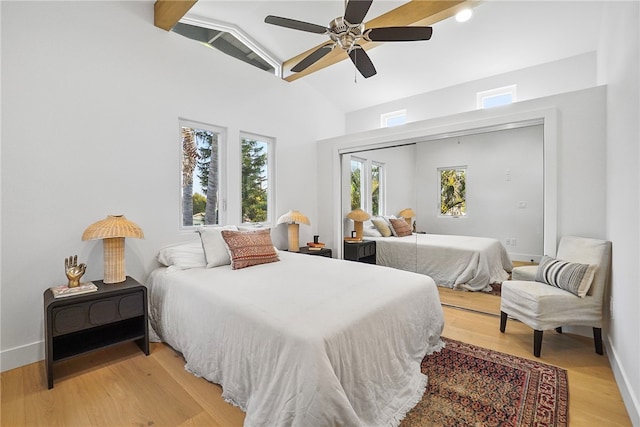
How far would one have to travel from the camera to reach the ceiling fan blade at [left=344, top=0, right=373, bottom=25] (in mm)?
1788

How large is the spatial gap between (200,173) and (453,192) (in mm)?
2984

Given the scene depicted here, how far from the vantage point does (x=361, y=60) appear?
2422 mm

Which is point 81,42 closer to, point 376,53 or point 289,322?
point 289,322

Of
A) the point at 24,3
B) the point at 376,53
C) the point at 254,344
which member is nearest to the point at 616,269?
the point at 254,344

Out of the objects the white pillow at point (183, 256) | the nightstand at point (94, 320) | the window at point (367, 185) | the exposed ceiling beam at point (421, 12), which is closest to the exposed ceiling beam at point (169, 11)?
the exposed ceiling beam at point (421, 12)

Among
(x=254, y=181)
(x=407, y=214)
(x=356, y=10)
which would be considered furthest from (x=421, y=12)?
(x=254, y=181)

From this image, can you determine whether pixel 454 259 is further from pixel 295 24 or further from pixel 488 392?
pixel 295 24

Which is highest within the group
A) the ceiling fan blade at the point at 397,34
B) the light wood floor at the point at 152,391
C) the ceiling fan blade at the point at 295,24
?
the ceiling fan blade at the point at 295,24

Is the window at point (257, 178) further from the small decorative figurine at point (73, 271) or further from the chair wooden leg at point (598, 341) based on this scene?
the chair wooden leg at point (598, 341)

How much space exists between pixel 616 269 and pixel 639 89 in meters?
1.28

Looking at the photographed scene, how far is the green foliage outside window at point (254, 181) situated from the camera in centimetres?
387

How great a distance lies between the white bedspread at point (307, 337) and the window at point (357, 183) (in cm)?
192

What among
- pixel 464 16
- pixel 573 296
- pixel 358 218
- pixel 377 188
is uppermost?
pixel 464 16

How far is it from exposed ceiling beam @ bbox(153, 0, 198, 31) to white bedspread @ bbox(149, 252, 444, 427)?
240 centimetres
